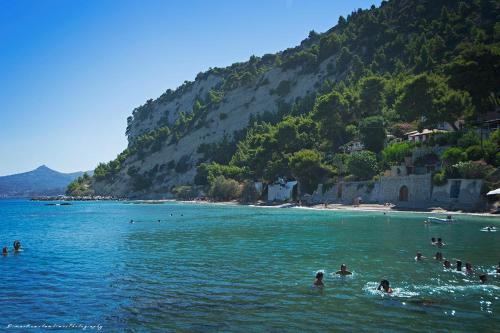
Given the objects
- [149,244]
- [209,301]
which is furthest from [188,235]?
[209,301]

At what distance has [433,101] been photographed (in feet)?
237

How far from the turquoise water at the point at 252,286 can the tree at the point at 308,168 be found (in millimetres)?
49070

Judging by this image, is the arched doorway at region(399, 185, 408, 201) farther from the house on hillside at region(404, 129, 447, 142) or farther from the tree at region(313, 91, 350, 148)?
the tree at region(313, 91, 350, 148)

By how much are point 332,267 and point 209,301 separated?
352 inches

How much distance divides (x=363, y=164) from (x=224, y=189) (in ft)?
157

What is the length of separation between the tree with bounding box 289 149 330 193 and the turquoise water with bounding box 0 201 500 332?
1932 inches

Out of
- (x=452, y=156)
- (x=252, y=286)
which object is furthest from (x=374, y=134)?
(x=252, y=286)

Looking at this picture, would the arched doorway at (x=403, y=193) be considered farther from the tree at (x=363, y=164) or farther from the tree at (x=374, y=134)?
the tree at (x=374, y=134)

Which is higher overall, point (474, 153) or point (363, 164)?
point (474, 153)

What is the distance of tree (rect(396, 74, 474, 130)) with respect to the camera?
66.6 metres

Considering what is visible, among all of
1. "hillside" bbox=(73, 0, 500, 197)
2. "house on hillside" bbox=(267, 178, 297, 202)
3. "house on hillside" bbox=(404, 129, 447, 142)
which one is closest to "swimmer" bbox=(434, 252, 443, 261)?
"hillside" bbox=(73, 0, 500, 197)

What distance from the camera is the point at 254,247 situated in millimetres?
31047

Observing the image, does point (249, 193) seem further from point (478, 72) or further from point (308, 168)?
point (478, 72)

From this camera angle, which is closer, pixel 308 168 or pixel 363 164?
pixel 363 164
